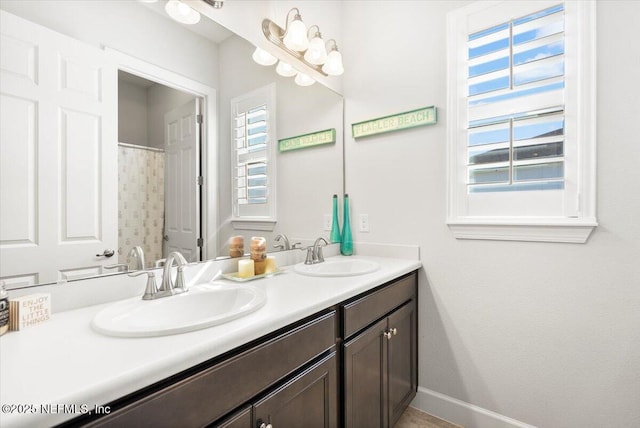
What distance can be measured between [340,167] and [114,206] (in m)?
1.37

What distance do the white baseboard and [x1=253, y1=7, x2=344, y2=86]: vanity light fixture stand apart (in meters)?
1.98

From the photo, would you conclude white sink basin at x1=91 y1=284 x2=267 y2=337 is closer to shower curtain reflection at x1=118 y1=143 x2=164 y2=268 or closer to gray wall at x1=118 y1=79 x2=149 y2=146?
shower curtain reflection at x1=118 y1=143 x2=164 y2=268

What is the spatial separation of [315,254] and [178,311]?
91 cm

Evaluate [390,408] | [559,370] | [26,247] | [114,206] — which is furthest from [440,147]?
[26,247]

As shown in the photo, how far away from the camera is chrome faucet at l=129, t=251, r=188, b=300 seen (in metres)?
1.07

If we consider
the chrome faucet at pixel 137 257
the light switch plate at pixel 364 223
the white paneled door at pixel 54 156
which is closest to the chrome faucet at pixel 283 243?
the light switch plate at pixel 364 223

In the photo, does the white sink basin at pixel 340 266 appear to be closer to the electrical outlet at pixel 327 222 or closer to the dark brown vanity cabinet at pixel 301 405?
the electrical outlet at pixel 327 222

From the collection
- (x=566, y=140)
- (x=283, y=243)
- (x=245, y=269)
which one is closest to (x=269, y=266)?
(x=245, y=269)

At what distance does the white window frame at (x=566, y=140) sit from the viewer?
135 centimetres

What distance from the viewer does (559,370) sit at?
1.45 metres

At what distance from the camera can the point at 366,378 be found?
4.32 feet

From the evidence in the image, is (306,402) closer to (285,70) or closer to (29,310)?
(29,310)

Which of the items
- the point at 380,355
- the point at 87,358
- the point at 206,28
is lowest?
the point at 380,355

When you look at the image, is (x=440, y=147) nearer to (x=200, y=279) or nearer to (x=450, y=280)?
(x=450, y=280)
